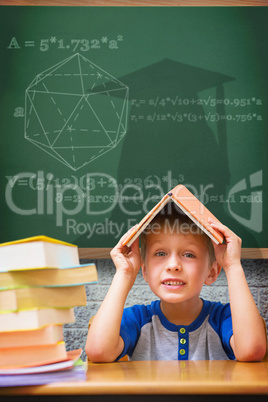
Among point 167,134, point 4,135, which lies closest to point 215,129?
point 167,134

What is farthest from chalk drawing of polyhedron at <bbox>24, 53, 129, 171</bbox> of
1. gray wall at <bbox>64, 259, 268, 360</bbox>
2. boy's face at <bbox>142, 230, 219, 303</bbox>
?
boy's face at <bbox>142, 230, 219, 303</bbox>

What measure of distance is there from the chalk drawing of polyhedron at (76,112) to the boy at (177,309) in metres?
0.55

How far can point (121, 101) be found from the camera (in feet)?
5.84

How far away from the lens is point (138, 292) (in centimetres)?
176

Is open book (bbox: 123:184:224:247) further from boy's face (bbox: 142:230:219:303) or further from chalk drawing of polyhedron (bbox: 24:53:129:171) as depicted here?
chalk drawing of polyhedron (bbox: 24:53:129:171)

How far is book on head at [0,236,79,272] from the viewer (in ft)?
2.88

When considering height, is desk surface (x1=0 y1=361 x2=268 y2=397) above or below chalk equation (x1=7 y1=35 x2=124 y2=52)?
below

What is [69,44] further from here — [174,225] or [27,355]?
[27,355]

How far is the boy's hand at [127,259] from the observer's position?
1.28m

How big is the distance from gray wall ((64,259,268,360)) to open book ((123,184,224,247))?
1.94 feet

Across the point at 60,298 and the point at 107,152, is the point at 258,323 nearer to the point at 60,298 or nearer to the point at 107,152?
the point at 60,298

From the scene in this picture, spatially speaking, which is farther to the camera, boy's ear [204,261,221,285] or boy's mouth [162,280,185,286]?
boy's ear [204,261,221,285]

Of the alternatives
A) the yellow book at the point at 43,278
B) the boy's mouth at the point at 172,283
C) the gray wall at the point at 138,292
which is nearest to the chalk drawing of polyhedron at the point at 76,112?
the gray wall at the point at 138,292

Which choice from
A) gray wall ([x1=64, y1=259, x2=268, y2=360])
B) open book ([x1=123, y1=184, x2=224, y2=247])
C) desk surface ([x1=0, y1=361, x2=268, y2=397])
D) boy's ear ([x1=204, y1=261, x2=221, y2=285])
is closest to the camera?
desk surface ([x1=0, y1=361, x2=268, y2=397])
